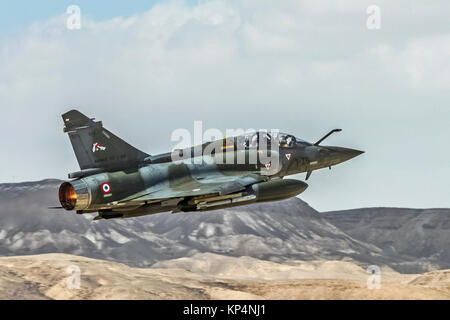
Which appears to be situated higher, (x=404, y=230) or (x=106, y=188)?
(x=106, y=188)

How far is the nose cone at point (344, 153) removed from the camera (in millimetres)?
32756

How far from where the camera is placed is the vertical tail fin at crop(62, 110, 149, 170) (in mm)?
26922

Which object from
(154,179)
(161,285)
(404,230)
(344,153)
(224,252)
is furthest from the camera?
(404,230)

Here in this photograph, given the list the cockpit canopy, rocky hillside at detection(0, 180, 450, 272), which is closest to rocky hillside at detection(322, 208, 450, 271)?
rocky hillside at detection(0, 180, 450, 272)

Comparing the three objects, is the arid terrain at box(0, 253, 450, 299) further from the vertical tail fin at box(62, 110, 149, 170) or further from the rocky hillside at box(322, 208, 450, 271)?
the rocky hillside at box(322, 208, 450, 271)

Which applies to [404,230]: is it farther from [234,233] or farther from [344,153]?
[344,153]

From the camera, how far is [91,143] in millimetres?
27016

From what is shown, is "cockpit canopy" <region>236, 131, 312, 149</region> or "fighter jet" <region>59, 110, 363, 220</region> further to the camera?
"cockpit canopy" <region>236, 131, 312, 149</region>

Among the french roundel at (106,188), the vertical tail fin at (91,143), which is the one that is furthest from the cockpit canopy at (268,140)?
the french roundel at (106,188)

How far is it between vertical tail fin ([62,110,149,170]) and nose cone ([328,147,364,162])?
34.3ft

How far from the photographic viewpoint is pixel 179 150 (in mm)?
28688

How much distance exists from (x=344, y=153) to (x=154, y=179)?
33.0ft

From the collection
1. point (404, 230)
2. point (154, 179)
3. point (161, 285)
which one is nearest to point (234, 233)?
point (404, 230)
